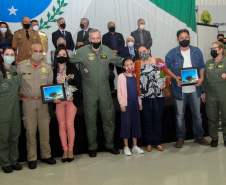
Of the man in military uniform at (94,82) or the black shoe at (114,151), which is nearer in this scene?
the man in military uniform at (94,82)

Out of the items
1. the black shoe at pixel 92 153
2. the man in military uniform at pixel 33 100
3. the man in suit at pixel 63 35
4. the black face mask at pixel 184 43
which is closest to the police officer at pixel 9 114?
the man in military uniform at pixel 33 100

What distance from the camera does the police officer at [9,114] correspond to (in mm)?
3482

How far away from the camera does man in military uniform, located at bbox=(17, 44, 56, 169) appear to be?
366cm

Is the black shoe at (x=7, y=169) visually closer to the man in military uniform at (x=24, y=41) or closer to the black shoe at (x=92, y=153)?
the black shoe at (x=92, y=153)

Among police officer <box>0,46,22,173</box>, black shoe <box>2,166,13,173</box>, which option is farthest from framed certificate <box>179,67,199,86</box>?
black shoe <box>2,166,13,173</box>

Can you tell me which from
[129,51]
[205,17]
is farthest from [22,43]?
[205,17]

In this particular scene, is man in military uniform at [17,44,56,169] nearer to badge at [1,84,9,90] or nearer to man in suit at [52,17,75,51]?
badge at [1,84,9,90]

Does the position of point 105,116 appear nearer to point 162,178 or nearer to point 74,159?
point 74,159

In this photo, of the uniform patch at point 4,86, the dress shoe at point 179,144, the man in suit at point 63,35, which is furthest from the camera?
the man in suit at point 63,35

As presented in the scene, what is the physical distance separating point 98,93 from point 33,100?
92 cm

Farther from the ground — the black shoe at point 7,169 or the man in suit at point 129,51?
the man in suit at point 129,51

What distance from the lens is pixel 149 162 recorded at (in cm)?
372

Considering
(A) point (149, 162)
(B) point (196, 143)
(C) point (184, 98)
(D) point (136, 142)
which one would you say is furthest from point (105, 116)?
(B) point (196, 143)

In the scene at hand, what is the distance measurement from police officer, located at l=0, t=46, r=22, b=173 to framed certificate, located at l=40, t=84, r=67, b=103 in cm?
36
